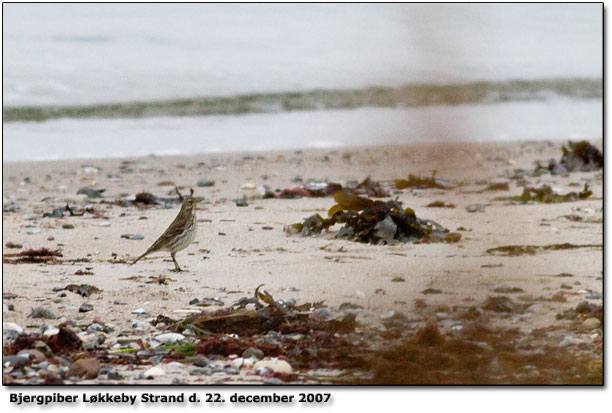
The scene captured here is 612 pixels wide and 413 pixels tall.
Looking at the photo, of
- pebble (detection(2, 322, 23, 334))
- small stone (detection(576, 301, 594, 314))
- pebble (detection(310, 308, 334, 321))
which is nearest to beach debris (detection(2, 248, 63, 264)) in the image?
pebble (detection(2, 322, 23, 334))

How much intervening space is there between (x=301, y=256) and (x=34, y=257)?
1.15 meters

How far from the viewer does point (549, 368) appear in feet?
4.75

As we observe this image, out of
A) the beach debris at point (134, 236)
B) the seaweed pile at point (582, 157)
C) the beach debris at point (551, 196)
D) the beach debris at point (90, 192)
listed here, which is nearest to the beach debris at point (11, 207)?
the beach debris at point (90, 192)

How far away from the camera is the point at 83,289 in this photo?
8.66 ft

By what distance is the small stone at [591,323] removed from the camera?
1.73 metres

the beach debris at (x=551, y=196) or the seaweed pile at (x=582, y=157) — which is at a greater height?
the seaweed pile at (x=582, y=157)

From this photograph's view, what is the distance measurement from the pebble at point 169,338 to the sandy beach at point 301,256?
0.06 m

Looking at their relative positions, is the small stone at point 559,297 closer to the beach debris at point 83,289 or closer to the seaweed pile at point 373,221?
the seaweed pile at point 373,221

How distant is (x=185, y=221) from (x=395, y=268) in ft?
4.23

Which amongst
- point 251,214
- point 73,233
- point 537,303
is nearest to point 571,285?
point 537,303

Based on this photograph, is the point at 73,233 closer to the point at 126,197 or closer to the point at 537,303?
the point at 126,197

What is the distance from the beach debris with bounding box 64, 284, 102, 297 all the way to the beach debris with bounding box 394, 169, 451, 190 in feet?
5.09

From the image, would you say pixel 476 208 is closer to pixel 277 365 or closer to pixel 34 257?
pixel 277 365

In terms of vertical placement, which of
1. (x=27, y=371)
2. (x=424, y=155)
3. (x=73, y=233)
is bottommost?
(x=27, y=371)
